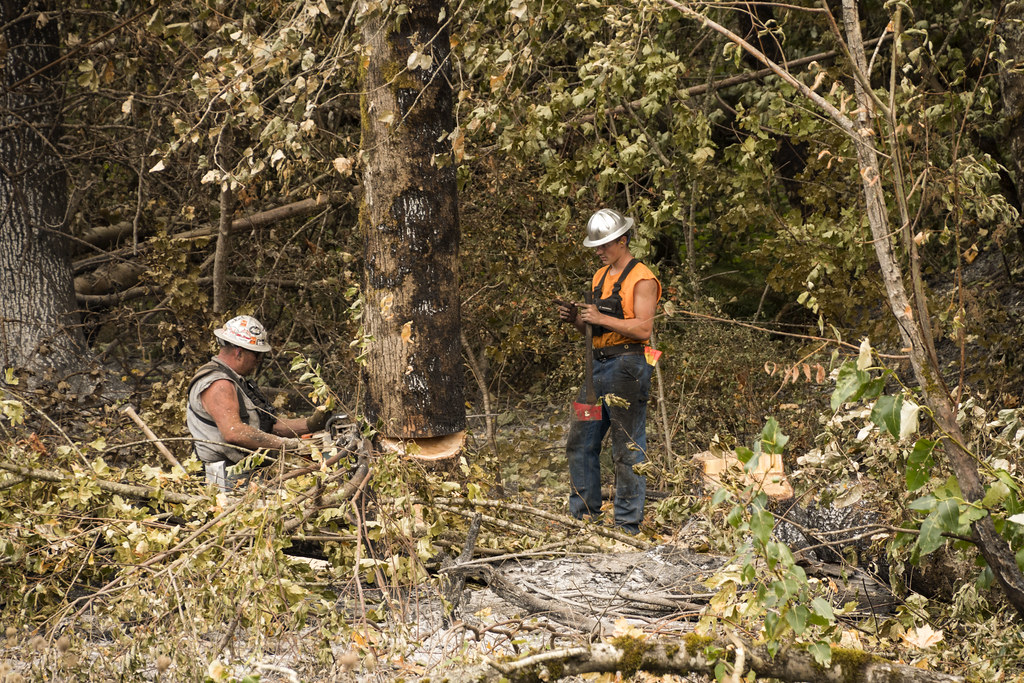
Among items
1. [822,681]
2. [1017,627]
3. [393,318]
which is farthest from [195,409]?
[1017,627]

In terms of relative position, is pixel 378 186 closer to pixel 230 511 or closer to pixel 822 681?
pixel 230 511

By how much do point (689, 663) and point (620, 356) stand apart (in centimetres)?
240

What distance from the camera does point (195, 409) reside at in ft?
15.7

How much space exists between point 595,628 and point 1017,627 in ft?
4.75

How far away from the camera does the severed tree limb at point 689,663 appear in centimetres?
291

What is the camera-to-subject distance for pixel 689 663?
304 centimetres

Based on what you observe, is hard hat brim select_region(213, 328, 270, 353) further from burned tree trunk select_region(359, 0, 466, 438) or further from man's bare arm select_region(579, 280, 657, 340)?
man's bare arm select_region(579, 280, 657, 340)

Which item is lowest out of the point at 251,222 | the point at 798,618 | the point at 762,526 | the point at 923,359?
the point at 798,618

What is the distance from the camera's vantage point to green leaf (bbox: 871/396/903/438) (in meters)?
2.83

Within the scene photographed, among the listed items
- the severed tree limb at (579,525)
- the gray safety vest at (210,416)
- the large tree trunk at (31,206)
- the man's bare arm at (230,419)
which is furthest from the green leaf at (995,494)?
the large tree trunk at (31,206)

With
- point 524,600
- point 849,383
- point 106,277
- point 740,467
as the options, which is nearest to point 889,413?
point 849,383

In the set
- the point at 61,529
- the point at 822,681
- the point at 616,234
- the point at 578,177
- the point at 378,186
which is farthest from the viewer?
the point at 578,177

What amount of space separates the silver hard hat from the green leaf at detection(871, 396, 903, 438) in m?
2.60

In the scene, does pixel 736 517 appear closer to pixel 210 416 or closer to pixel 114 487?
pixel 114 487
